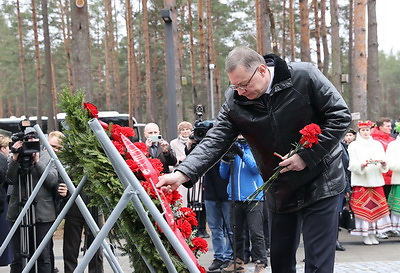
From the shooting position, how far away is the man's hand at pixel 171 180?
321cm

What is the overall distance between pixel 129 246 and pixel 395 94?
276ft

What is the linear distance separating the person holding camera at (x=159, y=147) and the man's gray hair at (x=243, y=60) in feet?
14.4

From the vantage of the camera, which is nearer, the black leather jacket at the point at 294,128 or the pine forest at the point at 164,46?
the black leather jacket at the point at 294,128

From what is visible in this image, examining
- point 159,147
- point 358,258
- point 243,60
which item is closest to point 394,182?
point 358,258

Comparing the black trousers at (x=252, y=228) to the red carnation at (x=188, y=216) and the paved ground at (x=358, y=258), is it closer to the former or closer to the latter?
the paved ground at (x=358, y=258)

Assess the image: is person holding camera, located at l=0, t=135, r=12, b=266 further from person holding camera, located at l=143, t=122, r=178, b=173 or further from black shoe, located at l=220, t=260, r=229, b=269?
black shoe, located at l=220, t=260, r=229, b=269

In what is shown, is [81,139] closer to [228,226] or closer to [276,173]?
[276,173]

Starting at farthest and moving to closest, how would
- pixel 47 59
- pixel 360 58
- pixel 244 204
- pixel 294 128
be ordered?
pixel 47 59, pixel 360 58, pixel 244 204, pixel 294 128

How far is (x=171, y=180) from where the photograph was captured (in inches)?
131

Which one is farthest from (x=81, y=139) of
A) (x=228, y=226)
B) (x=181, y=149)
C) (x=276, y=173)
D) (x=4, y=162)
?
(x=181, y=149)

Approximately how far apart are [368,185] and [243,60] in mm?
6173

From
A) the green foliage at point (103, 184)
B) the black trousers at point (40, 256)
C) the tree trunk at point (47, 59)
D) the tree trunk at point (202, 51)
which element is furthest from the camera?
the tree trunk at point (202, 51)

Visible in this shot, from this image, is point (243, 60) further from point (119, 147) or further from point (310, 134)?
point (119, 147)

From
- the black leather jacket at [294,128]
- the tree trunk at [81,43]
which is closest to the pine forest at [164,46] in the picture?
the tree trunk at [81,43]
